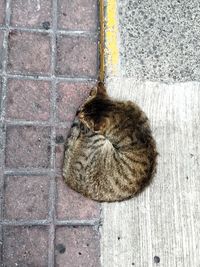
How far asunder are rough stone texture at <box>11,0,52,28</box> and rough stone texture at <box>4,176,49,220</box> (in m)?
1.29

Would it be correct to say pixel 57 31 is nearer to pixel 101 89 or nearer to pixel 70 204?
pixel 101 89

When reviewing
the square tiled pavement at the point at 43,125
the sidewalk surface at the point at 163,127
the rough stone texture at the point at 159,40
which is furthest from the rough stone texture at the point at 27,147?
the rough stone texture at the point at 159,40

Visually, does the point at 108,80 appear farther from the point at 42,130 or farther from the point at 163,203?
the point at 163,203

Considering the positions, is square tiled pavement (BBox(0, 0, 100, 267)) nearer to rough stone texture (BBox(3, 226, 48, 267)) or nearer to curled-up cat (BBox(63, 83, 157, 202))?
rough stone texture (BBox(3, 226, 48, 267))

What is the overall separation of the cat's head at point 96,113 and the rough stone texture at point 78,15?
28.7 inches

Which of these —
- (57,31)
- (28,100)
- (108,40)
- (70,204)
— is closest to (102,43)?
(108,40)

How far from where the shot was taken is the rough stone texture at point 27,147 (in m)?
3.66

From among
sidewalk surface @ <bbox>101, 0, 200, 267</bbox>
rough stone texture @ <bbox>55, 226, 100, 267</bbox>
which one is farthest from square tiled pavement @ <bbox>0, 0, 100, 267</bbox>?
sidewalk surface @ <bbox>101, 0, 200, 267</bbox>

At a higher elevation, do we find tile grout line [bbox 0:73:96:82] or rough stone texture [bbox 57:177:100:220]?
tile grout line [bbox 0:73:96:82]

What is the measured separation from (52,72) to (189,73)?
3.87 ft

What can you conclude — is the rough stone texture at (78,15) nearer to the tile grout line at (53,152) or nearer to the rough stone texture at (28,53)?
the tile grout line at (53,152)

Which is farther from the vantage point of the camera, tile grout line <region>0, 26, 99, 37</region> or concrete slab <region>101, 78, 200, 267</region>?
tile grout line <region>0, 26, 99, 37</region>

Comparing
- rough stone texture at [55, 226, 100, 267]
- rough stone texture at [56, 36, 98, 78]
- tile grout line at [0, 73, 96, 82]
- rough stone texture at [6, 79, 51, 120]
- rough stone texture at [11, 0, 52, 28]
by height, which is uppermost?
rough stone texture at [11, 0, 52, 28]

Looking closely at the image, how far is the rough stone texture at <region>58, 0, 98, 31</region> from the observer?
3914mm
